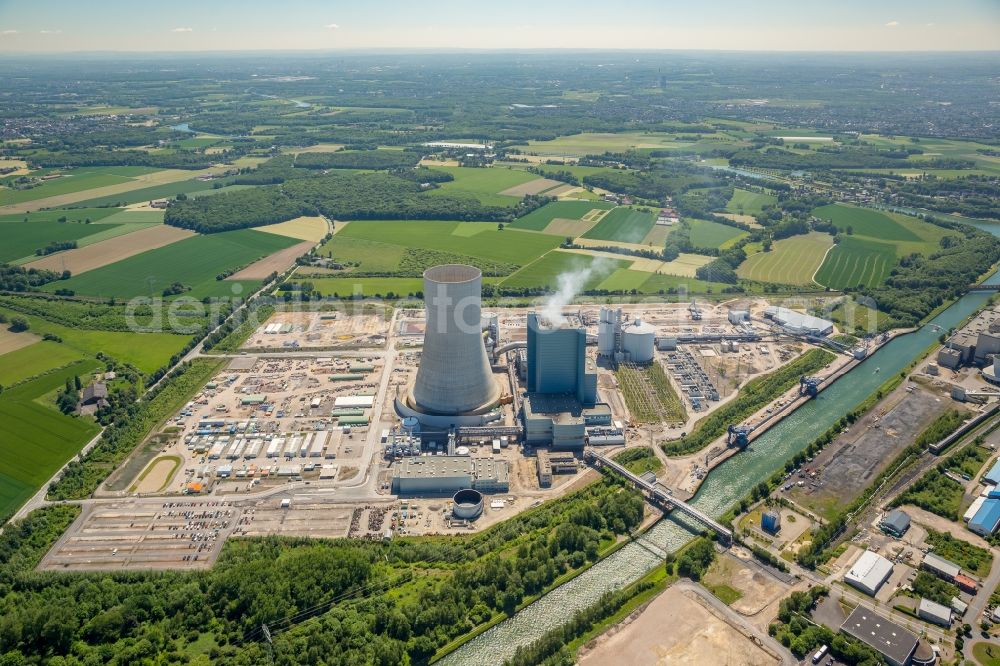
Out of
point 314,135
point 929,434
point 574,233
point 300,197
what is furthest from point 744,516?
point 314,135

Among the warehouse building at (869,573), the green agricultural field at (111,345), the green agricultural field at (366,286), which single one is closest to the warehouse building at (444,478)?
the warehouse building at (869,573)

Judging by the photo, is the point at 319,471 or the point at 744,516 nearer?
the point at 744,516

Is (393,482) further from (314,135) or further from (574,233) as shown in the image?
(314,135)

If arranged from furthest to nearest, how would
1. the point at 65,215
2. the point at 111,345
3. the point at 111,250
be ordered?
the point at 65,215 < the point at 111,250 < the point at 111,345

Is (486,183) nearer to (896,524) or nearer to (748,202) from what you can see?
(748,202)

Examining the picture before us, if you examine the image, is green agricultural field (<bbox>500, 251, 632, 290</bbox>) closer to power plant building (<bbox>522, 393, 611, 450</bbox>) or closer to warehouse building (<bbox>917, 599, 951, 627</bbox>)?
power plant building (<bbox>522, 393, 611, 450</bbox>)

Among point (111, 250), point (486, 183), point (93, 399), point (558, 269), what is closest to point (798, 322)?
point (558, 269)
